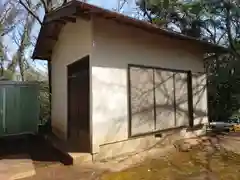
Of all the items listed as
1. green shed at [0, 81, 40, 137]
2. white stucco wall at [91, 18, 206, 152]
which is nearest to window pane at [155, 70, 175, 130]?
white stucco wall at [91, 18, 206, 152]

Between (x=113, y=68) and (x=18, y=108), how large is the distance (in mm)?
5154

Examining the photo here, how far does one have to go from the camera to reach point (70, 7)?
576 cm

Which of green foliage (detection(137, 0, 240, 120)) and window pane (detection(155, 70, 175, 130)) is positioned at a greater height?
green foliage (detection(137, 0, 240, 120))

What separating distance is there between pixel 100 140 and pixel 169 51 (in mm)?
3397

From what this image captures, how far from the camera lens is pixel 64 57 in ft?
28.7

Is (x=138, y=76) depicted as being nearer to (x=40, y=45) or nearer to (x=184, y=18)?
(x=40, y=45)

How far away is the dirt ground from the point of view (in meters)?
5.23

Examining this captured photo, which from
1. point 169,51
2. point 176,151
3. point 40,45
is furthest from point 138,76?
point 40,45

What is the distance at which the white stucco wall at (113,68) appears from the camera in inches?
244

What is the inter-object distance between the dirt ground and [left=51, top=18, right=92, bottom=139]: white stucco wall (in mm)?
1854

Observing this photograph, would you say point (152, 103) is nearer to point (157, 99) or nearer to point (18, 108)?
point (157, 99)

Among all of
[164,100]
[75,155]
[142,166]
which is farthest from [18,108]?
[142,166]

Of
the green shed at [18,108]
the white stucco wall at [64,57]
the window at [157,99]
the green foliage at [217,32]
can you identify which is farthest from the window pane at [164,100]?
the green shed at [18,108]

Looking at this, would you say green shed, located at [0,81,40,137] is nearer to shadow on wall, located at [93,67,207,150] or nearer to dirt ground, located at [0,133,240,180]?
dirt ground, located at [0,133,240,180]
